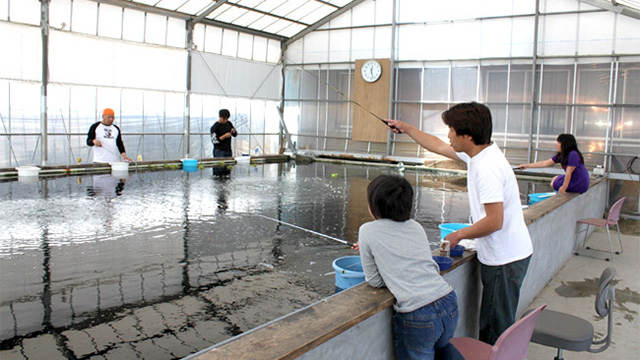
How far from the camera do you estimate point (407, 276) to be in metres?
2.26

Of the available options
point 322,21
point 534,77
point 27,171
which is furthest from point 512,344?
point 322,21

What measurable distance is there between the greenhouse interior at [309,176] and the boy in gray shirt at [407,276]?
14mm

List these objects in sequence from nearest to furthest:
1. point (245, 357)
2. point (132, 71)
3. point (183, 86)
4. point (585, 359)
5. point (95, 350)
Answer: point (245, 357)
point (95, 350)
point (585, 359)
point (132, 71)
point (183, 86)

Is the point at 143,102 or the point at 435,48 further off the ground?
the point at 435,48

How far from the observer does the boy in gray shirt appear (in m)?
2.24

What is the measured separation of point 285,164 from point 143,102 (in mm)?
4309

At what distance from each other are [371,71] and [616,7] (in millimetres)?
7045

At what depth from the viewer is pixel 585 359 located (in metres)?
3.50

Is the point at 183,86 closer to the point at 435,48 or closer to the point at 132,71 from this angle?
the point at 132,71

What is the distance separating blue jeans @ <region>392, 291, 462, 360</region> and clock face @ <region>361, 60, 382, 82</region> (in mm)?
15467

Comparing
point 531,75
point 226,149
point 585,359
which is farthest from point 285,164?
point 585,359

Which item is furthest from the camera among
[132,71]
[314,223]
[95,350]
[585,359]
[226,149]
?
[132,71]

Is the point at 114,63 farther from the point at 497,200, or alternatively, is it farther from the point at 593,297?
the point at 497,200

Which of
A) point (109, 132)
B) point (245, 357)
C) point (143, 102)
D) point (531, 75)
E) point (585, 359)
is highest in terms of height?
point (531, 75)
